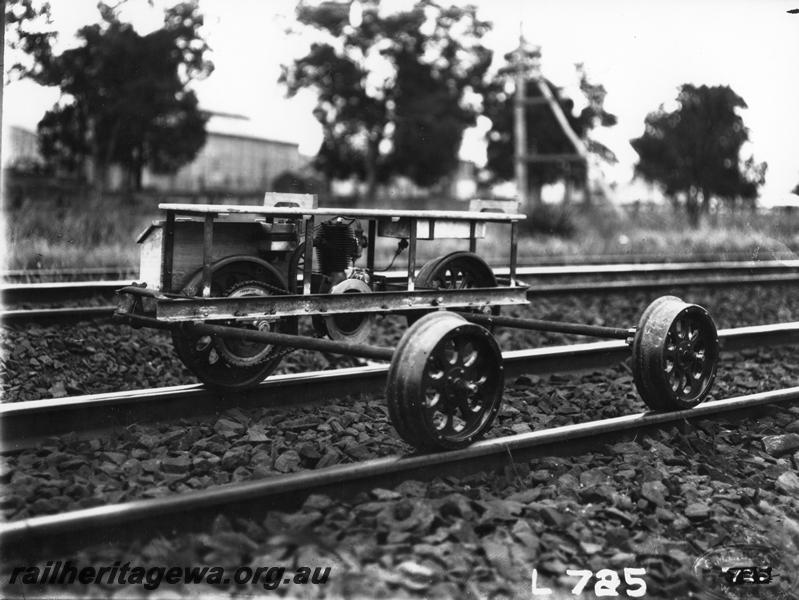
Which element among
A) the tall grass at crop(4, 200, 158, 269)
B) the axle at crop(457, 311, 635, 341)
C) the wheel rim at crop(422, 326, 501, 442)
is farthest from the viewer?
the tall grass at crop(4, 200, 158, 269)

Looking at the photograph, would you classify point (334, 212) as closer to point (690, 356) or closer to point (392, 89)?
point (690, 356)

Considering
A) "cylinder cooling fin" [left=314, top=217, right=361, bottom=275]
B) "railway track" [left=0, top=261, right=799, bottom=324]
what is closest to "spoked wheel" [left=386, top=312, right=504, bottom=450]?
"cylinder cooling fin" [left=314, top=217, right=361, bottom=275]

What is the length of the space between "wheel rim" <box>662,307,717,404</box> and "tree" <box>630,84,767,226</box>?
13800mm

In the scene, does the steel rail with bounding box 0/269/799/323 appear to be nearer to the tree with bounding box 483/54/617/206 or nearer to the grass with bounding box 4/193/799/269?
the grass with bounding box 4/193/799/269

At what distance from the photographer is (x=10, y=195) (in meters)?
14.4

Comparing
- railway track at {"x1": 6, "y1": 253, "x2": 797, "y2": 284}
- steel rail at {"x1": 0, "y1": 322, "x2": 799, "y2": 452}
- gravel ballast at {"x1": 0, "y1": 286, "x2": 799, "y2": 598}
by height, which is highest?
railway track at {"x1": 6, "y1": 253, "x2": 797, "y2": 284}

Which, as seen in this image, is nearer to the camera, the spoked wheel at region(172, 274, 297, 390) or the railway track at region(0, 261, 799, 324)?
the spoked wheel at region(172, 274, 297, 390)

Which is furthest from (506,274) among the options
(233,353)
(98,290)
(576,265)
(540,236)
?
(540,236)

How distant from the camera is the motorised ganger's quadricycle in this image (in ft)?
15.1

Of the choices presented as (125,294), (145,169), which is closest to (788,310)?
(125,294)

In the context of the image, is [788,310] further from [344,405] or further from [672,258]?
[344,405]

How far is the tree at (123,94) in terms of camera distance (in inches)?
581

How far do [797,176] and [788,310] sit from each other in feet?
5.79

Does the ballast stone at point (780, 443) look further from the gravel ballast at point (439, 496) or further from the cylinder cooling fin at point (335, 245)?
the cylinder cooling fin at point (335, 245)
